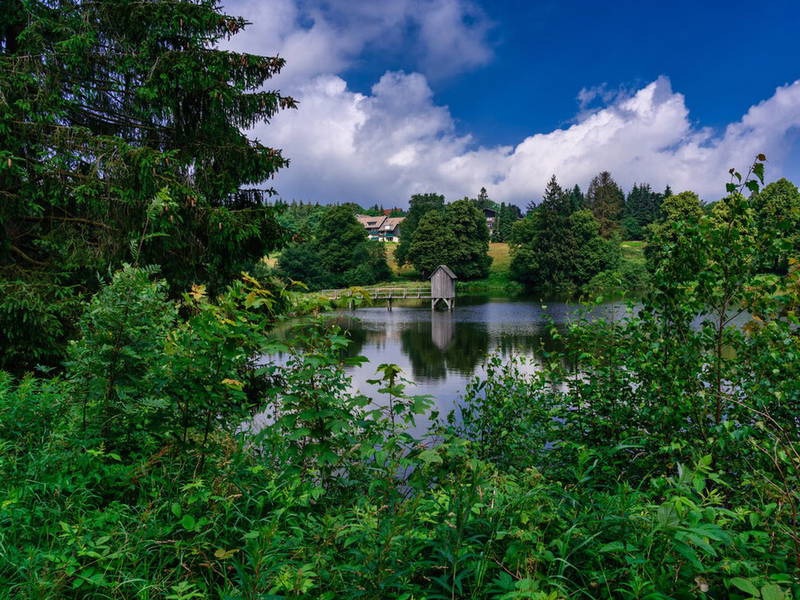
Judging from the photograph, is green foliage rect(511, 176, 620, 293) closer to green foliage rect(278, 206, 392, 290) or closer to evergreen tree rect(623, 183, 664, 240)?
green foliage rect(278, 206, 392, 290)

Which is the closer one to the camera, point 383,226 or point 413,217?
point 413,217

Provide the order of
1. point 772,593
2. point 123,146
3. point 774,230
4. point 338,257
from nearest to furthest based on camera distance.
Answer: point 772,593 < point 774,230 < point 123,146 < point 338,257

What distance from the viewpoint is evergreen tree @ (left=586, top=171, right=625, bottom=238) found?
68.9 metres

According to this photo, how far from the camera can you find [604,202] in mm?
73625

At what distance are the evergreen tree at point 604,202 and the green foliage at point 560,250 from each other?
18452 mm

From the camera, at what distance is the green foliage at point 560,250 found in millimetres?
48938

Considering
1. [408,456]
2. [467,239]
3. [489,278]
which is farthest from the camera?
[489,278]

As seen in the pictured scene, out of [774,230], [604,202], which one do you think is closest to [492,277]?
[604,202]

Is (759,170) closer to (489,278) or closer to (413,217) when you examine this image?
(489,278)

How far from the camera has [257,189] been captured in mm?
9367

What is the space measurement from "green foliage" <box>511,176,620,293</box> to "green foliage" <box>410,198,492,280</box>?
5.02 m

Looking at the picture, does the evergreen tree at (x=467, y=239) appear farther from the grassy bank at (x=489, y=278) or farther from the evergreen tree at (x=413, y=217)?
the evergreen tree at (x=413, y=217)

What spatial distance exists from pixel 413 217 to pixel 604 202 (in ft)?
111

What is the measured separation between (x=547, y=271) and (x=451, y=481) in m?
50.2
